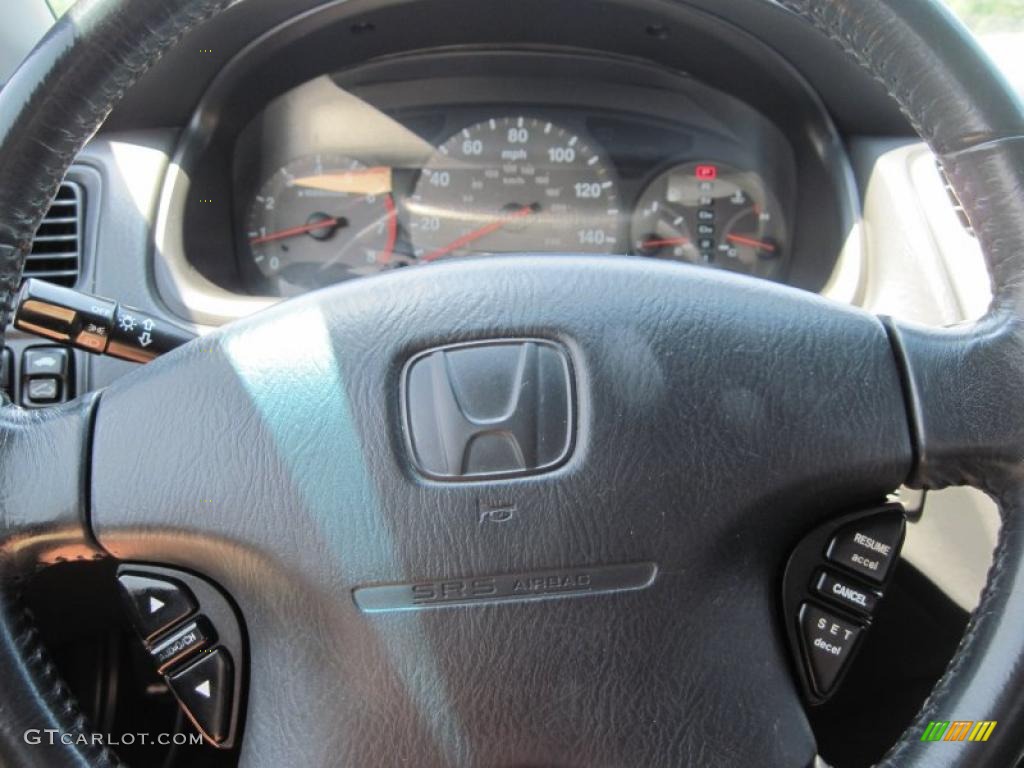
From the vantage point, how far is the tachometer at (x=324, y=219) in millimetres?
2072

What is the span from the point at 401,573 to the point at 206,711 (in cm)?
21

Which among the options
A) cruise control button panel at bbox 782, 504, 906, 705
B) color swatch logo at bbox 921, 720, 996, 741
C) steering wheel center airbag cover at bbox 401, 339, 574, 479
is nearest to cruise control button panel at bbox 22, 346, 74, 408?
steering wheel center airbag cover at bbox 401, 339, 574, 479

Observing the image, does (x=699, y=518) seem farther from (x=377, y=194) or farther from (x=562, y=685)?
(x=377, y=194)

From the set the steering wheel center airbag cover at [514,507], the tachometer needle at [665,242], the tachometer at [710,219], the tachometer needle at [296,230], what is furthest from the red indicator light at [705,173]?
the steering wheel center airbag cover at [514,507]

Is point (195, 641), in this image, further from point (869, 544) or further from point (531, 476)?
point (869, 544)

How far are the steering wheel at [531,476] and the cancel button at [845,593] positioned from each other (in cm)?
4

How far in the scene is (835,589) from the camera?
0.86 m

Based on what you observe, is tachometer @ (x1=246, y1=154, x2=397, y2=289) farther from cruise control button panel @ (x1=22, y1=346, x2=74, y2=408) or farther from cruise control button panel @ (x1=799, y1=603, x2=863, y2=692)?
cruise control button panel @ (x1=799, y1=603, x2=863, y2=692)

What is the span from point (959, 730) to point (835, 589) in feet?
0.55

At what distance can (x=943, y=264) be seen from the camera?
145 centimetres

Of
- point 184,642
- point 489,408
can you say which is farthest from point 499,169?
point 184,642

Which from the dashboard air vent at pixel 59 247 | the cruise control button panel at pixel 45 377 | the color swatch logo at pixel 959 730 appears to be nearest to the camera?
the color swatch logo at pixel 959 730

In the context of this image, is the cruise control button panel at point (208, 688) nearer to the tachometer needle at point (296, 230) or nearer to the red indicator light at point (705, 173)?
the tachometer needle at point (296, 230)

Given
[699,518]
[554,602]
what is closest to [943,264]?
[699,518]
